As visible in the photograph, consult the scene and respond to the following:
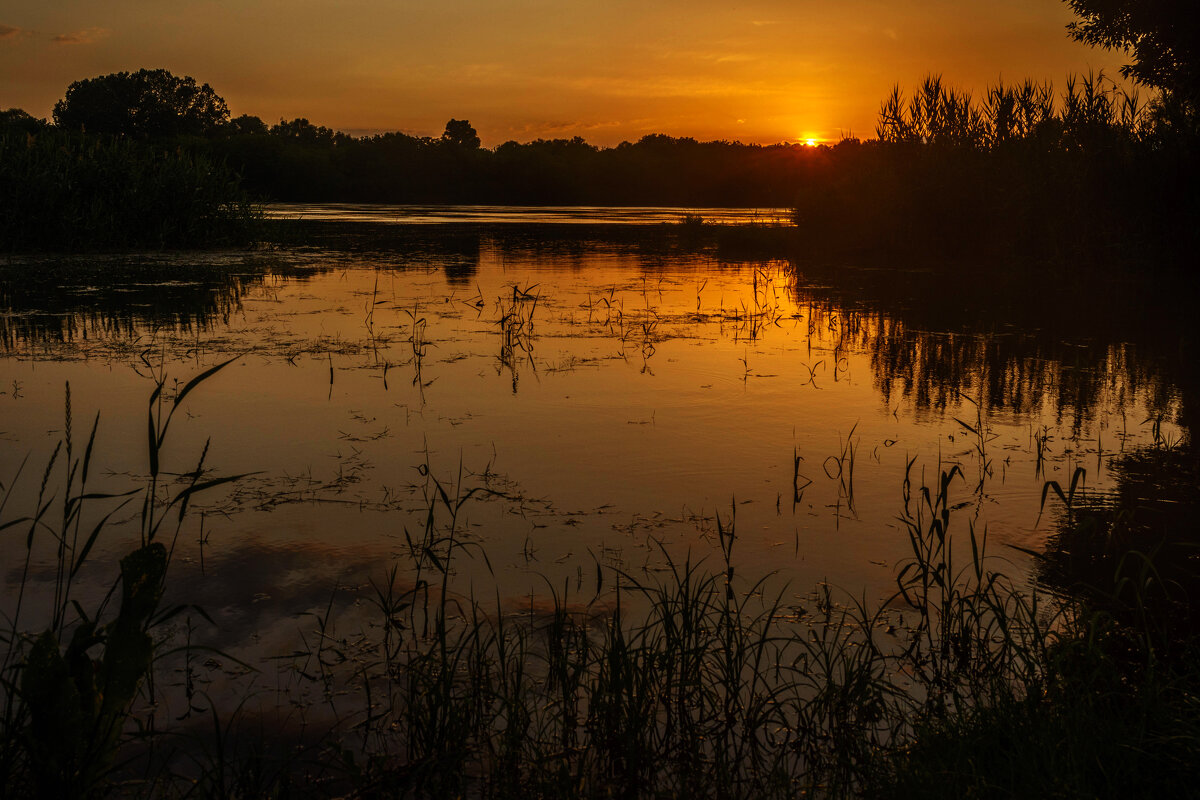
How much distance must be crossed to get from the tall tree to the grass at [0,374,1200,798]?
14304 millimetres

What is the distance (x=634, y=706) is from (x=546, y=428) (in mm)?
3412

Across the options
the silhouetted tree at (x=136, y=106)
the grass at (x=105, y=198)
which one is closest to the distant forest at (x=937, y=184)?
the grass at (x=105, y=198)

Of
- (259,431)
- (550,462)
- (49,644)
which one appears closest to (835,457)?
(550,462)

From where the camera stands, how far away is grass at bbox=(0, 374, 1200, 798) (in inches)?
91.3

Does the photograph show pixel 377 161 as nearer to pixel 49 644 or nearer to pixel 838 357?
pixel 838 357

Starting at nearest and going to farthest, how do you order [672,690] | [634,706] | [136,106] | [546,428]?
[634,706] < [672,690] < [546,428] < [136,106]

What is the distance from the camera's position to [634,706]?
268cm

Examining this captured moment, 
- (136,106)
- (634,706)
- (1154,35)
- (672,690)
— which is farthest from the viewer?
(136,106)

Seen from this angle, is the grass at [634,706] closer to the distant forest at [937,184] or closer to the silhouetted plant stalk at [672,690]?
the silhouetted plant stalk at [672,690]

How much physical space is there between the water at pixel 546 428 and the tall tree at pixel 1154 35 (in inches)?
287

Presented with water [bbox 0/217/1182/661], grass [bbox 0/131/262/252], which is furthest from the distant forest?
water [bbox 0/217/1182/661]

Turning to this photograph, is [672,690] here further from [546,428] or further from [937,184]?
[937,184]

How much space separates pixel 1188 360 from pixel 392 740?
7.92 metres

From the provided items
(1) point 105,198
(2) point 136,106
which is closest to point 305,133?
(2) point 136,106
